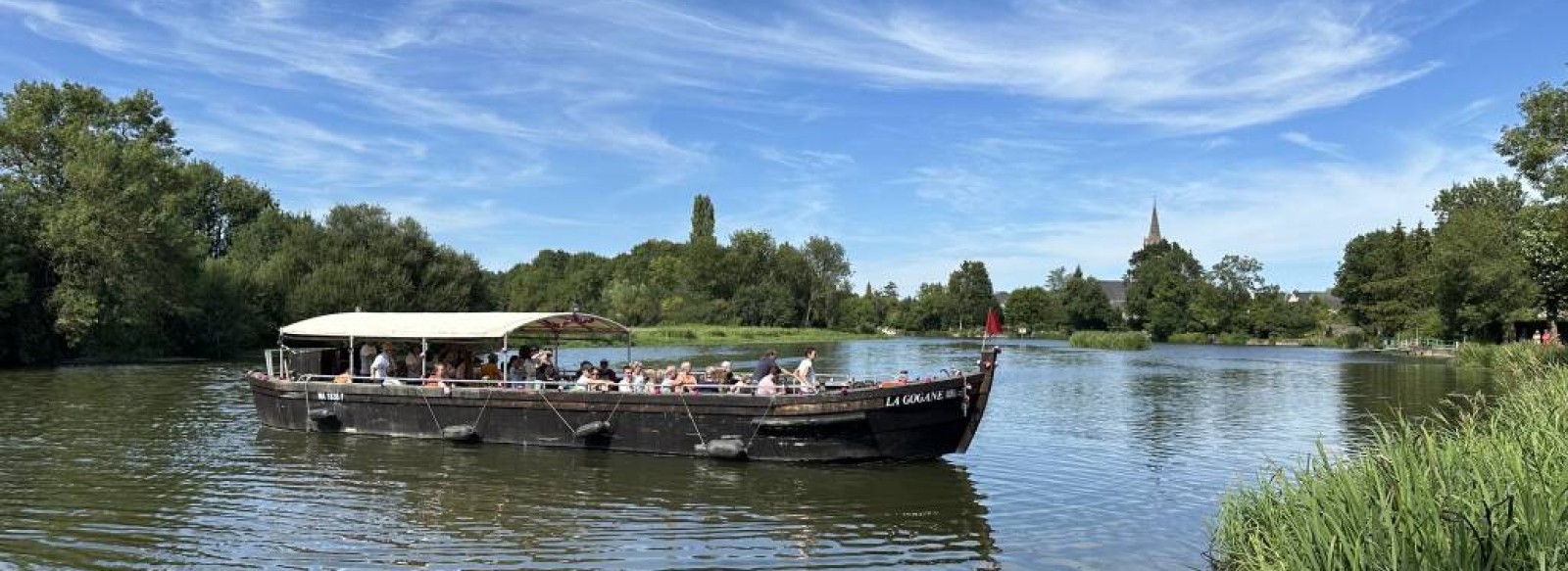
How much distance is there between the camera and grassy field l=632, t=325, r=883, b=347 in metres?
87.5

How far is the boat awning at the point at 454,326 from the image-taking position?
2014 cm

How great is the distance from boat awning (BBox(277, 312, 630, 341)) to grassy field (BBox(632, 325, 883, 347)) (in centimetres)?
5738

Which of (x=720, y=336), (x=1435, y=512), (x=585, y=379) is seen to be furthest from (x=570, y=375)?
(x=720, y=336)

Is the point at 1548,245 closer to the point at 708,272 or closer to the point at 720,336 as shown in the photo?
the point at 720,336

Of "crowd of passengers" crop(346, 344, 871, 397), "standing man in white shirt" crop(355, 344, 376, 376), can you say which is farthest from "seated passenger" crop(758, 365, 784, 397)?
"standing man in white shirt" crop(355, 344, 376, 376)

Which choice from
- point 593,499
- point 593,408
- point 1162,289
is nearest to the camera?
point 593,499

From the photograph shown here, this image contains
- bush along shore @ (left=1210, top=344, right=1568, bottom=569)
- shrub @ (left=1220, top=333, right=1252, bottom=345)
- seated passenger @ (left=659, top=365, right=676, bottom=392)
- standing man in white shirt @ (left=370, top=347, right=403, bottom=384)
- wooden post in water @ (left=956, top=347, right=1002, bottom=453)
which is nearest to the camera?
bush along shore @ (left=1210, top=344, right=1568, bottom=569)

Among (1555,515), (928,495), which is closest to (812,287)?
(928,495)

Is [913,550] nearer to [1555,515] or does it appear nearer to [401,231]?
[1555,515]

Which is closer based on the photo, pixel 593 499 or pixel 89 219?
pixel 593 499

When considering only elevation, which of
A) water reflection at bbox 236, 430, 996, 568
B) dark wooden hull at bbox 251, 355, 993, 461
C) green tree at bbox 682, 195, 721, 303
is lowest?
water reflection at bbox 236, 430, 996, 568

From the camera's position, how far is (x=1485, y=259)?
66.6 meters

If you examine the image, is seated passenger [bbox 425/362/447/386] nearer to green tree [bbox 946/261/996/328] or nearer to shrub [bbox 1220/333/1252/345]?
shrub [bbox 1220/333/1252/345]

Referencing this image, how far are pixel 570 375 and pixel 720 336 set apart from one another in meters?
72.9
